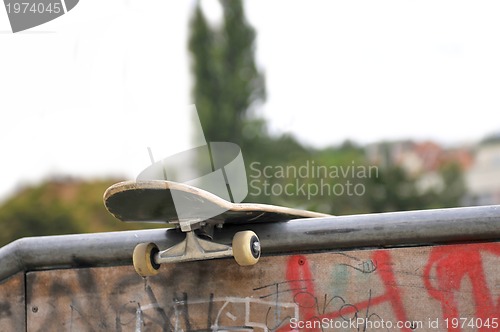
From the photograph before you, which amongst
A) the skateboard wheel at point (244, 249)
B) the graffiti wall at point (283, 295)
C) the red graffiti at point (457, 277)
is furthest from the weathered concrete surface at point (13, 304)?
the red graffiti at point (457, 277)

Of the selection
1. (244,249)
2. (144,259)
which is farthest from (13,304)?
(244,249)

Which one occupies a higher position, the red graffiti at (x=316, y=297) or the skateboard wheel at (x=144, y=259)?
the skateboard wheel at (x=144, y=259)

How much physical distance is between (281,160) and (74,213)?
416 inches

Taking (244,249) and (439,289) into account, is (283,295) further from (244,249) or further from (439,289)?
(439,289)

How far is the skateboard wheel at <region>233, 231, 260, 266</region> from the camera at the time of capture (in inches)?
124

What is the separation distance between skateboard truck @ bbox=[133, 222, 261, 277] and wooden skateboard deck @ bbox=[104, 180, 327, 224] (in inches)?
3.6

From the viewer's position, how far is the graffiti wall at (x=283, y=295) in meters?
3.14

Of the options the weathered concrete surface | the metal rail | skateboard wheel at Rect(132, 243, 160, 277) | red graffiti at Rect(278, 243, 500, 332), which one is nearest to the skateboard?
skateboard wheel at Rect(132, 243, 160, 277)

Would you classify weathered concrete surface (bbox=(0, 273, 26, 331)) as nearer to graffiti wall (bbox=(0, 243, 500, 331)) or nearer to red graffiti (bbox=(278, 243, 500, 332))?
graffiti wall (bbox=(0, 243, 500, 331))

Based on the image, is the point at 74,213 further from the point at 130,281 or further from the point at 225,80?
the point at 130,281

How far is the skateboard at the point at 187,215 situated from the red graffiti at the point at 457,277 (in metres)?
0.66

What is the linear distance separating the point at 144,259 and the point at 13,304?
895mm

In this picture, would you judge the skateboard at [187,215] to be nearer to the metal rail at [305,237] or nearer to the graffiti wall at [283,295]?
the metal rail at [305,237]

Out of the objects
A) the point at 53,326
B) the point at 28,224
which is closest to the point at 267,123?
the point at 28,224
